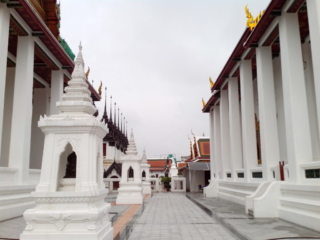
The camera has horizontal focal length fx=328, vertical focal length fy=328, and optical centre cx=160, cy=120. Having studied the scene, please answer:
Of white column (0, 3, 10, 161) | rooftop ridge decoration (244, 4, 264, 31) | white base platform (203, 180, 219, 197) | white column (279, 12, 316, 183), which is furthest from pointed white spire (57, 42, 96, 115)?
white base platform (203, 180, 219, 197)

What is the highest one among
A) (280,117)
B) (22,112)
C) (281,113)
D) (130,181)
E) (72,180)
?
(281,113)

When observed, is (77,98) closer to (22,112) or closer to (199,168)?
(22,112)

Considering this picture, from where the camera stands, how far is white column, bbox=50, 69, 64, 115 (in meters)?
14.9

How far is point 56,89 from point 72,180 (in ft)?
33.0

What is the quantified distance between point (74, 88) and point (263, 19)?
22.7 feet

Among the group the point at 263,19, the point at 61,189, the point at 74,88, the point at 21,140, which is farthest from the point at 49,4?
the point at 61,189

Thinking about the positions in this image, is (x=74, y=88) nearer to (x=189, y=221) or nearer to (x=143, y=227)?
(x=143, y=227)

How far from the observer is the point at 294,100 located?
914cm

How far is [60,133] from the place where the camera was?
5.85 meters

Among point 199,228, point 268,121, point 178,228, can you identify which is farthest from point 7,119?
point 268,121

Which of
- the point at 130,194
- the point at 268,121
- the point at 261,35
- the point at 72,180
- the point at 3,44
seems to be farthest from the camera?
the point at 130,194

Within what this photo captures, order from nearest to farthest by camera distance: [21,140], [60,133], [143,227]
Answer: [60,133], [143,227], [21,140]

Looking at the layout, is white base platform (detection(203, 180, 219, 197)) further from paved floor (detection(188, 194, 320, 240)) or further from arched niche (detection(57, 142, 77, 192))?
arched niche (detection(57, 142, 77, 192))

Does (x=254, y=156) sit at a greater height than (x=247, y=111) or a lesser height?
lesser
